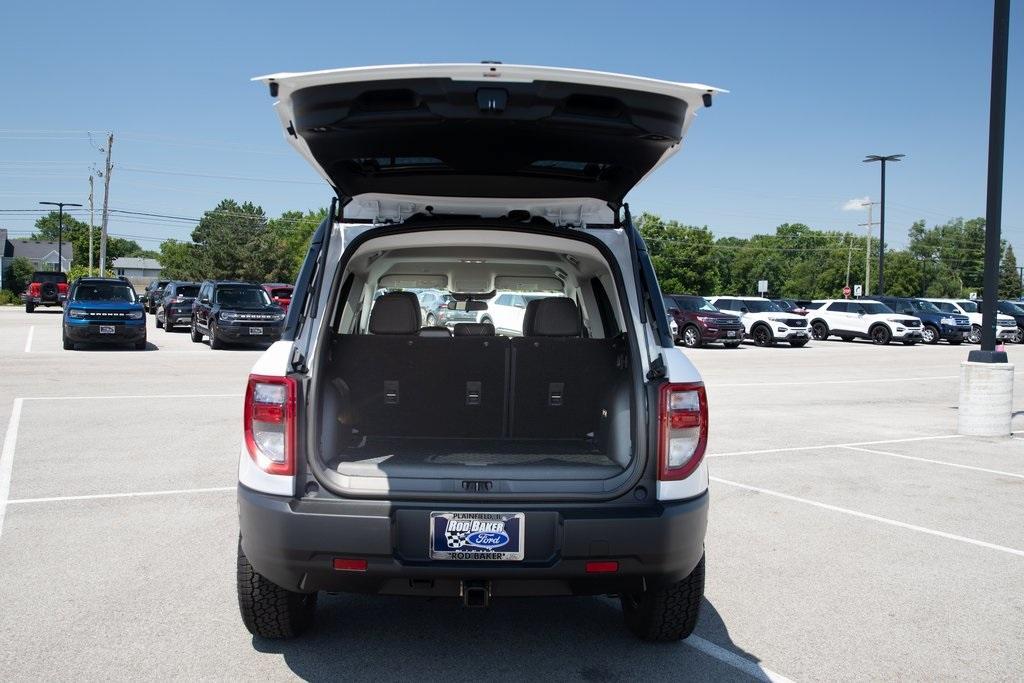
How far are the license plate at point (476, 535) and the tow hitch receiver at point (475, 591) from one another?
Answer: 109 millimetres

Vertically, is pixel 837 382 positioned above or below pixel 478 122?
below

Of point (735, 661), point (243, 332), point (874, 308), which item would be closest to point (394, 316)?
point (735, 661)

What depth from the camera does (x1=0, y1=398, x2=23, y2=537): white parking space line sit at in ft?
21.2

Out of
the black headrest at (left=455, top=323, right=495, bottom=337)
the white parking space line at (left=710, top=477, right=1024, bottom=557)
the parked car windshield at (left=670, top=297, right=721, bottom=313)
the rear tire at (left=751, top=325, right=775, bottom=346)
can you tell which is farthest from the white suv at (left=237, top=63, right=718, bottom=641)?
the rear tire at (left=751, top=325, right=775, bottom=346)

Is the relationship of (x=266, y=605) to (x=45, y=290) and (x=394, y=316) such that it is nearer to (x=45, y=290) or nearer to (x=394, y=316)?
(x=394, y=316)

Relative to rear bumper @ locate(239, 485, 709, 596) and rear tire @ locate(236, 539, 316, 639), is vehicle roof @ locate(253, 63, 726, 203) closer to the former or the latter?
rear bumper @ locate(239, 485, 709, 596)

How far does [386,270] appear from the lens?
218 inches

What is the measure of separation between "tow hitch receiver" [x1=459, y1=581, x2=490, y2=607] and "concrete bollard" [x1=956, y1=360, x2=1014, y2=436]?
952 centimetres

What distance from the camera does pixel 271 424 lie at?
3.46 metres

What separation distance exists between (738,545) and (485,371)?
6.87 feet

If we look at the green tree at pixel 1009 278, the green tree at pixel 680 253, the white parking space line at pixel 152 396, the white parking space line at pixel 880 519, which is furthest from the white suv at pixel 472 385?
the green tree at pixel 1009 278

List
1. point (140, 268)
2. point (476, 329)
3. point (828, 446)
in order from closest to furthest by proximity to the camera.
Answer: point (476, 329) → point (828, 446) → point (140, 268)

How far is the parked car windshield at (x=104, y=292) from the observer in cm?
2153

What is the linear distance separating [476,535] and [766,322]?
2969 cm
